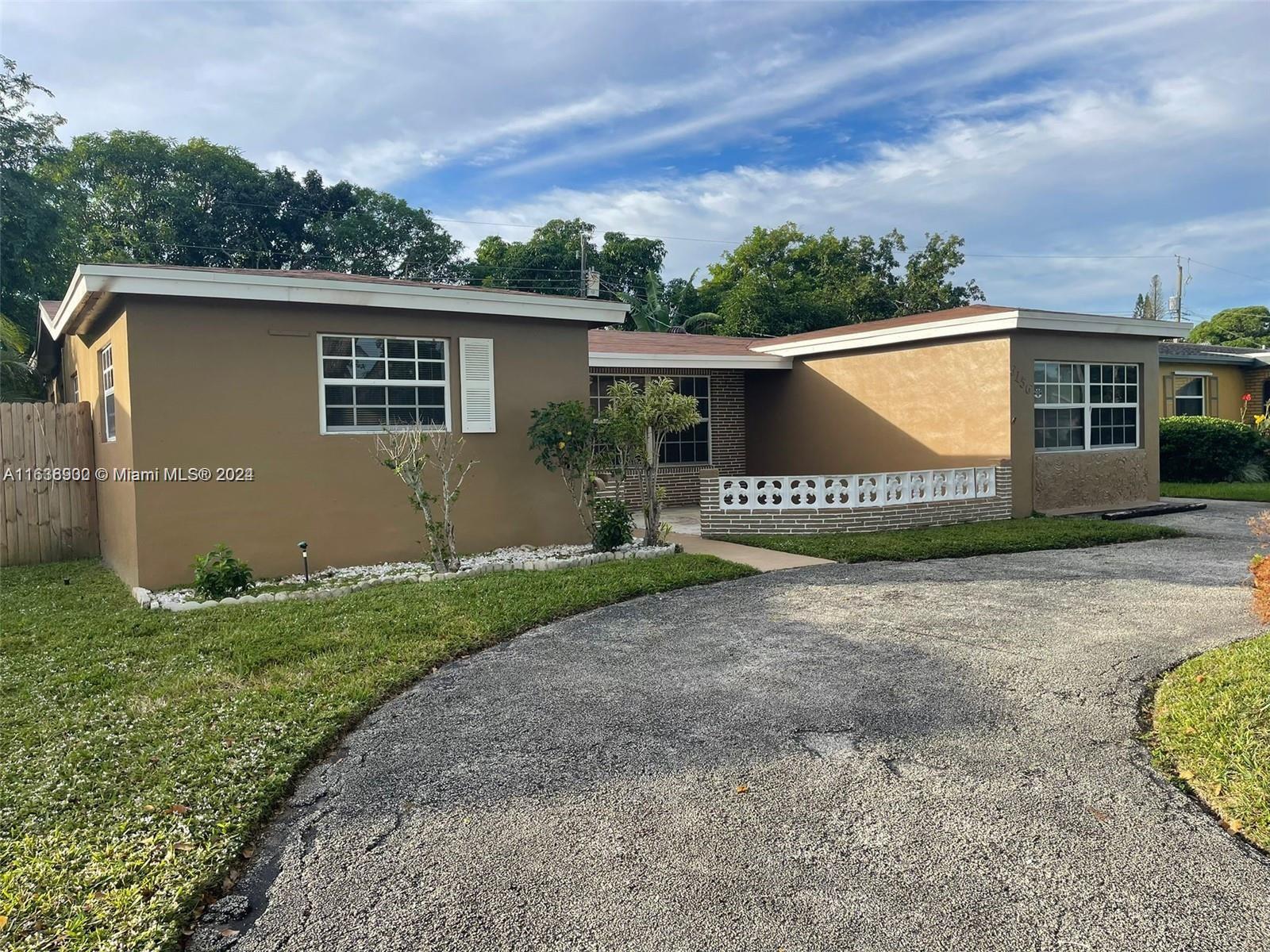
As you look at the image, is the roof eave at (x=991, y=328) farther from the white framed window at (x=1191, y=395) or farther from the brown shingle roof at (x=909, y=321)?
the white framed window at (x=1191, y=395)

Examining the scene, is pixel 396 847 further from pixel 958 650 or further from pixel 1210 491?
pixel 1210 491

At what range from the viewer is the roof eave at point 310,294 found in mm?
8266

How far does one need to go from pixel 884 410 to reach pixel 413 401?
27.7ft

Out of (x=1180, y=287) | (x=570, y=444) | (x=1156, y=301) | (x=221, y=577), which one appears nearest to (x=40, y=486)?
(x=221, y=577)

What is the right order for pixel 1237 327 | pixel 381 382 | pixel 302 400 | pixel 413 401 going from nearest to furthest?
pixel 302 400 < pixel 381 382 < pixel 413 401 < pixel 1237 327

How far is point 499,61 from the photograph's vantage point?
1219 cm

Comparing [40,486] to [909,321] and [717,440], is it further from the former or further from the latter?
[909,321]

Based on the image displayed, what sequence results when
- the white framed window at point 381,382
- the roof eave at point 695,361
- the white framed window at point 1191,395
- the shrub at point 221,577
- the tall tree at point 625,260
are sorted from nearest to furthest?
1. the shrub at point 221,577
2. the white framed window at point 381,382
3. the roof eave at point 695,361
4. the white framed window at point 1191,395
5. the tall tree at point 625,260

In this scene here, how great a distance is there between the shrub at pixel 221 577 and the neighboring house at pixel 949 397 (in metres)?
7.37

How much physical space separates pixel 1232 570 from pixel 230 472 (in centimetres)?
998

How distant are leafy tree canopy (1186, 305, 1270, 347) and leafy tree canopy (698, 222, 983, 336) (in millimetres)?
15806

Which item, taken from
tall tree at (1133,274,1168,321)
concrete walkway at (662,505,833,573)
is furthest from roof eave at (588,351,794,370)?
tall tree at (1133,274,1168,321)

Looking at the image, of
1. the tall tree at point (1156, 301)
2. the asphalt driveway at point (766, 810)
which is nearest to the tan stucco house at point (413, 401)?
the asphalt driveway at point (766, 810)

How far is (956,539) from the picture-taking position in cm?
1079
